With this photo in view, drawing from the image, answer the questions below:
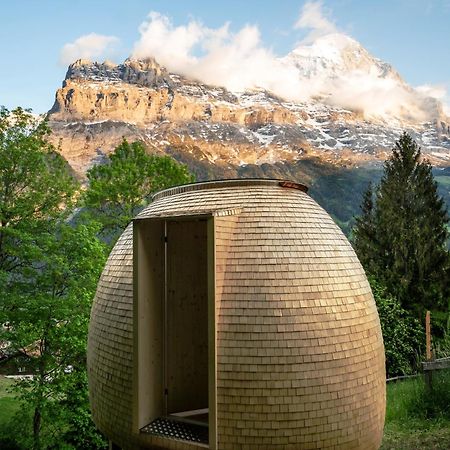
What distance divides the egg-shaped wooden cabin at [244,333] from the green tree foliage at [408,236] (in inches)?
653

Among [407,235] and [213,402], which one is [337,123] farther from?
[213,402]

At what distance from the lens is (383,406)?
647 centimetres

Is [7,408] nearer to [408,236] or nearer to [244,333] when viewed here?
[244,333]

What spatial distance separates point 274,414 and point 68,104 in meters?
72.0

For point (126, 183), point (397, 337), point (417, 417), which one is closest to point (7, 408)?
point (126, 183)

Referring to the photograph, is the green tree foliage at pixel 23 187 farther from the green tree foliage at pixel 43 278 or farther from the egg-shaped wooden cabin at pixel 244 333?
the egg-shaped wooden cabin at pixel 244 333

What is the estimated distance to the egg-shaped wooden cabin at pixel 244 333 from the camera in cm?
541

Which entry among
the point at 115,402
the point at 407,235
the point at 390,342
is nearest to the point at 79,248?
the point at 115,402

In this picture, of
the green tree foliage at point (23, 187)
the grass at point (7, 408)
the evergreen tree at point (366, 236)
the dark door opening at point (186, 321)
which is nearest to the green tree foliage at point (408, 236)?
the evergreen tree at point (366, 236)

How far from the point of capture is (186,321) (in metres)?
7.04

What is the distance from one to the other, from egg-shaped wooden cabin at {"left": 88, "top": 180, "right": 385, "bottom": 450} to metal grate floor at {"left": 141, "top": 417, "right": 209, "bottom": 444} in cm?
1

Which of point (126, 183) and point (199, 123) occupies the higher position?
point (199, 123)

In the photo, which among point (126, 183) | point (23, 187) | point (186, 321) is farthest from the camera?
point (126, 183)

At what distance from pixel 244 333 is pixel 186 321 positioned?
5.84 ft
